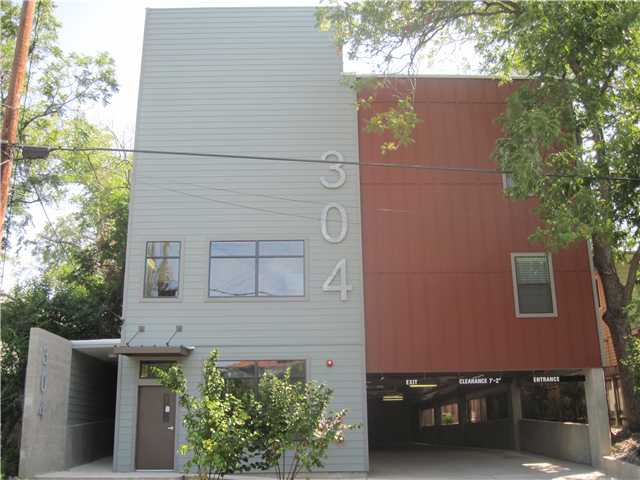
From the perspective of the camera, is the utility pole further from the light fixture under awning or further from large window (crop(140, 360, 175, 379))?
large window (crop(140, 360, 175, 379))

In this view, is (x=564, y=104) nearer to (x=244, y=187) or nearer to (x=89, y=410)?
(x=244, y=187)

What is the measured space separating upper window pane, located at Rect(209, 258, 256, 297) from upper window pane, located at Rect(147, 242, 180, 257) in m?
0.92

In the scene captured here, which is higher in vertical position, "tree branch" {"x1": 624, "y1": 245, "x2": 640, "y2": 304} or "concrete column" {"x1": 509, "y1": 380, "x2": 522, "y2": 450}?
"tree branch" {"x1": 624, "y1": 245, "x2": 640, "y2": 304}

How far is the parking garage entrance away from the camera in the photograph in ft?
53.6

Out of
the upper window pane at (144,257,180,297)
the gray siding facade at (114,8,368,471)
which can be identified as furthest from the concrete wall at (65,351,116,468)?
the upper window pane at (144,257,180,297)

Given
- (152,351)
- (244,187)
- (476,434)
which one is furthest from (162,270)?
(476,434)

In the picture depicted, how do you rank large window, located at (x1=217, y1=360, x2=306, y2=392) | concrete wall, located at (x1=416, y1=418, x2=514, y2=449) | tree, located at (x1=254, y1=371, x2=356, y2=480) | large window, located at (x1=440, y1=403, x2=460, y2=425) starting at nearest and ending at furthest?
tree, located at (x1=254, y1=371, x2=356, y2=480), large window, located at (x1=217, y1=360, x2=306, y2=392), concrete wall, located at (x1=416, y1=418, x2=514, y2=449), large window, located at (x1=440, y1=403, x2=460, y2=425)

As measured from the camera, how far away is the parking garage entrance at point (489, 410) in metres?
16.3

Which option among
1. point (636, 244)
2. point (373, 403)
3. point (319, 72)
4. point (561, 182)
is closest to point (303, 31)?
point (319, 72)

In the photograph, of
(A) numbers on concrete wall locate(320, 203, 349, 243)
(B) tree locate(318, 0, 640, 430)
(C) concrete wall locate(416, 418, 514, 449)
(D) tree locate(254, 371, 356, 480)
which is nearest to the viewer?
(D) tree locate(254, 371, 356, 480)

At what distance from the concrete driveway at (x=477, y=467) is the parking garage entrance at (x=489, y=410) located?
25.3 inches

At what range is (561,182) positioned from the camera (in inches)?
553

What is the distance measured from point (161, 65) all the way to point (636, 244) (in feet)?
41.0

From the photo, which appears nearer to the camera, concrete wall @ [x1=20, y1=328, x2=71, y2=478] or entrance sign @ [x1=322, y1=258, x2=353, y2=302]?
concrete wall @ [x1=20, y1=328, x2=71, y2=478]
